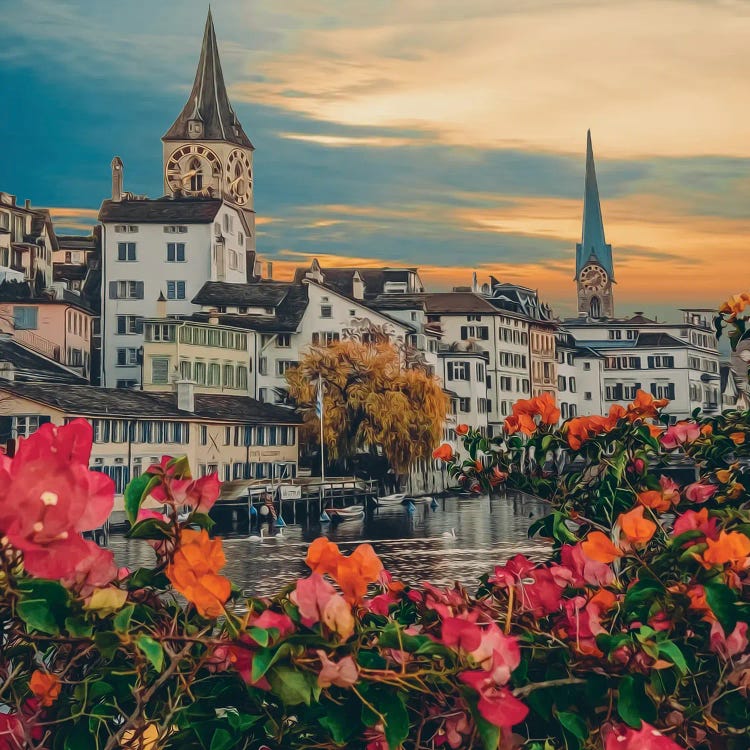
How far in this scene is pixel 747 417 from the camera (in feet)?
→ 7.31

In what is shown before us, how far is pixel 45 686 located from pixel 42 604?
0.35 feet

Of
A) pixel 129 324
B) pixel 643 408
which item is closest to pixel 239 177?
pixel 129 324

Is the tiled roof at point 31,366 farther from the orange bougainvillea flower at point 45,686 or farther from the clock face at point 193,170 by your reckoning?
the orange bougainvillea flower at point 45,686

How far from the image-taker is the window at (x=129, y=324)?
37.0 feet

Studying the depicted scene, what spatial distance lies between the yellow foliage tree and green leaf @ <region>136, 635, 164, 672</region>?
12.0m

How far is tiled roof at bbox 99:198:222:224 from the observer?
39.4 feet

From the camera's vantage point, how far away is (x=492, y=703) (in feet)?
2.91

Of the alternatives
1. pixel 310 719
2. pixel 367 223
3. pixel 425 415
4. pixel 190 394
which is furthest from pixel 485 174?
pixel 310 719

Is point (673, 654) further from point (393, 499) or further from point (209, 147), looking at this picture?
point (393, 499)

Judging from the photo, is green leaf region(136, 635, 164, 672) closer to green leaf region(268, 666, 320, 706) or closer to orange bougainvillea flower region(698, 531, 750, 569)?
green leaf region(268, 666, 320, 706)

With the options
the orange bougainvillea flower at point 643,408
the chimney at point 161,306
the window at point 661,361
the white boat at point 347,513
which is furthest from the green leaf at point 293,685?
the window at point 661,361

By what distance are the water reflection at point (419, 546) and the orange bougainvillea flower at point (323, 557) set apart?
393 inches

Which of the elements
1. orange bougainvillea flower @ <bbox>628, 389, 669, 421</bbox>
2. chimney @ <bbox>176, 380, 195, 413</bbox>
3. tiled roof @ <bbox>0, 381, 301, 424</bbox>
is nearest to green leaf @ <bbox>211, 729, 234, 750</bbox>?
orange bougainvillea flower @ <bbox>628, 389, 669, 421</bbox>

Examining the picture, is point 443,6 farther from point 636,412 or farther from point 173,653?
point 173,653
